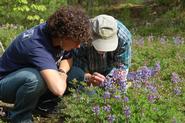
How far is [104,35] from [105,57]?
564 millimetres

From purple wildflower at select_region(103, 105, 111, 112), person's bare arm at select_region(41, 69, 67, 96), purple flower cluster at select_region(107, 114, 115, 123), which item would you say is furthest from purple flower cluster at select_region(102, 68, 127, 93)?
person's bare arm at select_region(41, 69, 67, 96)

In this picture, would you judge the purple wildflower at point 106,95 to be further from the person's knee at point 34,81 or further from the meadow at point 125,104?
the person's knee at point 34,81

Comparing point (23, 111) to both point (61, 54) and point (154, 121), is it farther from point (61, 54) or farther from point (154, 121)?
point (154, 121)

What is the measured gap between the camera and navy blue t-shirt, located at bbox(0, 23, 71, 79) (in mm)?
4320

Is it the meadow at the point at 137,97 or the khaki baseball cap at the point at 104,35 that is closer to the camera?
the meadow at the point at 137,97

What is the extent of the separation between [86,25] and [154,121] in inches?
39.3

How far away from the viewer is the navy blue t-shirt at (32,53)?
4320mm

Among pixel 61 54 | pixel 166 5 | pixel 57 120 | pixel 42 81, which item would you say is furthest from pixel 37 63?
pixel 166 5

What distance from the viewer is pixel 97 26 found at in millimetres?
4484

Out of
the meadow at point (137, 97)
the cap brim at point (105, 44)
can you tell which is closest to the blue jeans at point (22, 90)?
the meadow at point (137, 97)

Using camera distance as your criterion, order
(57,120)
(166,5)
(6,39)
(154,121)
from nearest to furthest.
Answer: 1. (154,121)
2. (57,120)
3. (6,39)
4. (166,5)

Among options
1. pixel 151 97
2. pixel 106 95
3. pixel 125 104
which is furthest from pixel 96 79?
pixel 151 97

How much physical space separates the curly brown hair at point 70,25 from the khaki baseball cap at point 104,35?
0.12m

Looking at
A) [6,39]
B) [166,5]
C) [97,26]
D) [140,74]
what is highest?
[97,26]
